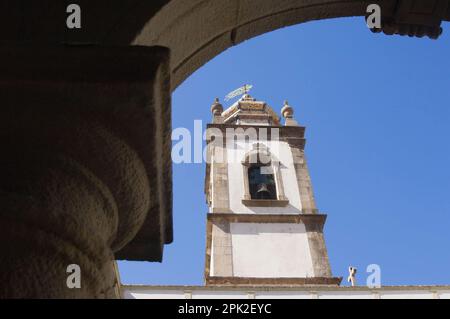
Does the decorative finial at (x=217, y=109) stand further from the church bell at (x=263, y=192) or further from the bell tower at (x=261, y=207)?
the church bell at (x=263, y=192)

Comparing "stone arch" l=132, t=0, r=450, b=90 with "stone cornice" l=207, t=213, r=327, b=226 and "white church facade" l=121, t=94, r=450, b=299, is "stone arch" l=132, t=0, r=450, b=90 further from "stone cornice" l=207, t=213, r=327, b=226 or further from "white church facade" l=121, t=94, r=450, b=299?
"stone cornice" l=207, t=213, r=327, b=226

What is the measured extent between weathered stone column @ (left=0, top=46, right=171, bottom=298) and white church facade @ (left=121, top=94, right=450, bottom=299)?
43.9 feet

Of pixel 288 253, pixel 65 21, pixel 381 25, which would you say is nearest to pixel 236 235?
pixel 288 253

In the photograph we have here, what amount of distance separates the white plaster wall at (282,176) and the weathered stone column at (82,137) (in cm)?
1769

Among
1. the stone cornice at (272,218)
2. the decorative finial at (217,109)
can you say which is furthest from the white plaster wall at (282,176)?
the decorative finial at (217,109)

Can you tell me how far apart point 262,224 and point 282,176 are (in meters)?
2.54

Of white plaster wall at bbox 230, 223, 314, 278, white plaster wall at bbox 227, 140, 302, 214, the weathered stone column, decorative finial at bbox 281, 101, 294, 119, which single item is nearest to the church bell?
white plaster wall at bbox 227, 140, 302, 214

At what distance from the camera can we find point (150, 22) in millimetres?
1624

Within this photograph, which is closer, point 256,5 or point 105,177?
point 105,177

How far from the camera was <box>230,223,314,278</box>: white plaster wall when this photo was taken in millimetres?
16922

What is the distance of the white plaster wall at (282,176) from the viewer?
63.1ft

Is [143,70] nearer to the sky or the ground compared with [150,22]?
nearer to the ground
